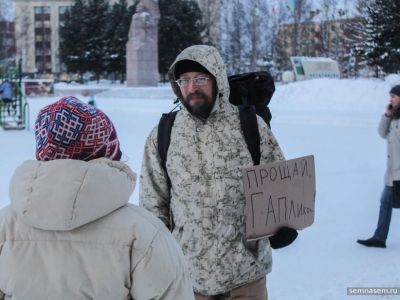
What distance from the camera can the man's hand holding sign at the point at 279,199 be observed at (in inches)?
102

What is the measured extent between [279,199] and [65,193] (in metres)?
1.44

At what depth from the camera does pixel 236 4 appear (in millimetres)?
56781

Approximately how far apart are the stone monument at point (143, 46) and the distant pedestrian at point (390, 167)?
3066cm

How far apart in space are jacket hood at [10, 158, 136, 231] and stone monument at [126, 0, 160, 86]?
113 ft

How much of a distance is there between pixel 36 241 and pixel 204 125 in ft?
4.09

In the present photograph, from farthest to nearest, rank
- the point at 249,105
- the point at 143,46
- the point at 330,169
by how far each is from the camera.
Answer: the point at 143,46 < the point at 330,169 < the point at 249,105

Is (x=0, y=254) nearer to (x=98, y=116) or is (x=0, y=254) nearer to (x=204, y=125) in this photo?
(x=98, y=116)

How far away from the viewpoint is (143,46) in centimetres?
3550

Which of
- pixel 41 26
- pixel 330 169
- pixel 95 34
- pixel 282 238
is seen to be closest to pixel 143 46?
pixel 95 34

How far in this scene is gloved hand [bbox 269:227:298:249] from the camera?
105 inches

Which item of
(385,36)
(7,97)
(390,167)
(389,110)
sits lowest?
(7,97)

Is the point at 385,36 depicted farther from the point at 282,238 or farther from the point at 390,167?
the point at 282,238

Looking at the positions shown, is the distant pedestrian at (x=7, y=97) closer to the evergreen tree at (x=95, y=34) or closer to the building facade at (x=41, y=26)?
the evergreen tree at (x=95, y=34)

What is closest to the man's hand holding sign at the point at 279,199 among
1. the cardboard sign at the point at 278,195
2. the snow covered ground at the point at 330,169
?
the cardboard sign at the point at 278,195
